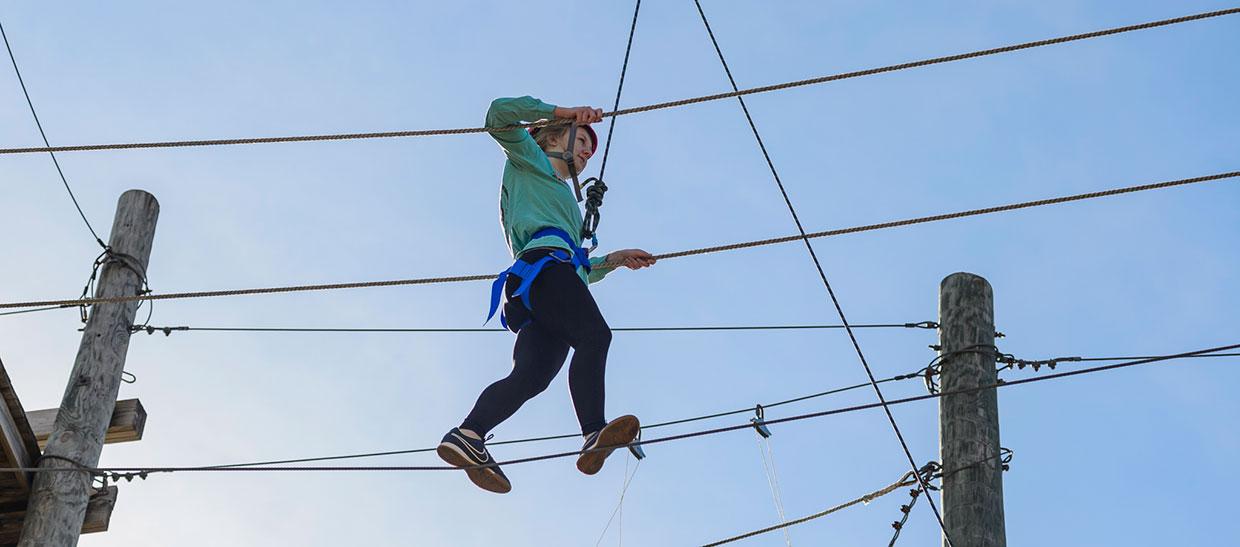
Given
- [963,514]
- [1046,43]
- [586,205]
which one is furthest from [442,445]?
[1046,43]

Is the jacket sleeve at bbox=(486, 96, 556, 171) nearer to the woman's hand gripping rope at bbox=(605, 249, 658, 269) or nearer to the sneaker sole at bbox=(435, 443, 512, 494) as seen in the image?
the woman's hand gripping rope at bbox=(605, 249, 658, 269)

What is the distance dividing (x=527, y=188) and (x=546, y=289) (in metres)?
0.42

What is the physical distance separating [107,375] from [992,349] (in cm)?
331

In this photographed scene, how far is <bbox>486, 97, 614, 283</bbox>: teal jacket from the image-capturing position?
6758 mm

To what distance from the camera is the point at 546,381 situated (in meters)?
6.66

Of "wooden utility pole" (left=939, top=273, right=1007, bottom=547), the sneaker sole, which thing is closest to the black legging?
the sneaker sole

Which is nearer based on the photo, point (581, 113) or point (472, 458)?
point (472, 458)

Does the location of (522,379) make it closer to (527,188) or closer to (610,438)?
(610,438)

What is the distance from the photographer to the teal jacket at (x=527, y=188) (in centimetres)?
676

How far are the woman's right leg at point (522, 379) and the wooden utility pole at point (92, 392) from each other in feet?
6.18

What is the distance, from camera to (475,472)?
6312mm

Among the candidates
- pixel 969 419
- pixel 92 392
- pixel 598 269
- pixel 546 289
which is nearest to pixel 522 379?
pixel 546 289

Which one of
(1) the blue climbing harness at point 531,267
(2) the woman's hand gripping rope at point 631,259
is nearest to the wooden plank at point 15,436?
(1) the blue climbing harness at point 531,267

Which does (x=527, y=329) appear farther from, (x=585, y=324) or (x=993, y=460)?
(x=993, y=460)
